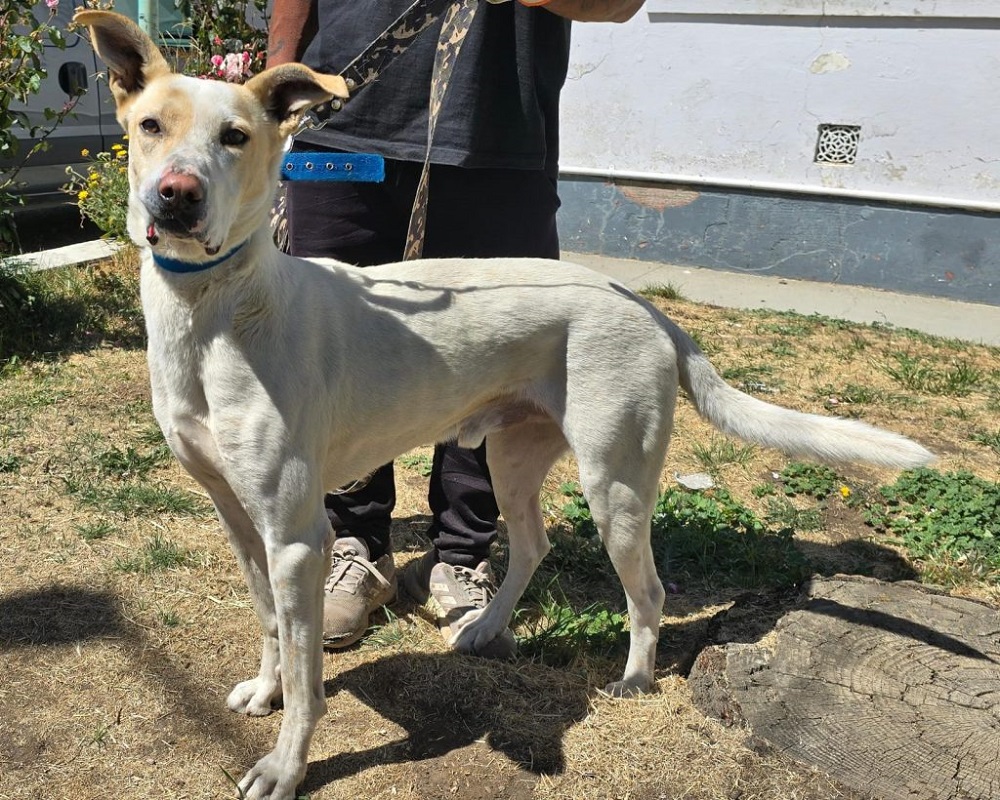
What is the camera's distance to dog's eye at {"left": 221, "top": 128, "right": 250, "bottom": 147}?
6.70 ft

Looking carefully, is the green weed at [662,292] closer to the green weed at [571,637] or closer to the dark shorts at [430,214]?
the dark shorts at [430,214]

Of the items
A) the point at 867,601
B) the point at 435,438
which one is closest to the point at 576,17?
the point at 435,438

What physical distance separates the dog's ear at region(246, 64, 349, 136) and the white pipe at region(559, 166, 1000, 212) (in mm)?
6244

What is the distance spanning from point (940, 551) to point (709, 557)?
0.89 meters

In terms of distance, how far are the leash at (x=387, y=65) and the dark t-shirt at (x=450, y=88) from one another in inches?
2.8

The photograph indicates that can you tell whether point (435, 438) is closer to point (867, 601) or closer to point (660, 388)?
point (660, 388)

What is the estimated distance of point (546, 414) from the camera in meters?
2.68

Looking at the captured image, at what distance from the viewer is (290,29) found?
294 centimetres

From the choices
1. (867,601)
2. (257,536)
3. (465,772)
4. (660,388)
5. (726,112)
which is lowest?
(465,772)

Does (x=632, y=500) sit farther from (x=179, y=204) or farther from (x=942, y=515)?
(x=942, y=515)

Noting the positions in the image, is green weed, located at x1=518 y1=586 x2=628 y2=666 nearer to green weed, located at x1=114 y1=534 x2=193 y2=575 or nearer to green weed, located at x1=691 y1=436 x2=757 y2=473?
green weed, located at x1=114 y1=534 x2=193 y2=575

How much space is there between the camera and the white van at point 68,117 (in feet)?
25.2

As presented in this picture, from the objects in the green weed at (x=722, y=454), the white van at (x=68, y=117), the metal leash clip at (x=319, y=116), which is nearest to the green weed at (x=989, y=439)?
the green weed at (x=722, y=454)

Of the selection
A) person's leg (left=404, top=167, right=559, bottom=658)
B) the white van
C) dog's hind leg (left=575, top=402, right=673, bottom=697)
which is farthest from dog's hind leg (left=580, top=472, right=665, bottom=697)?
the white van
